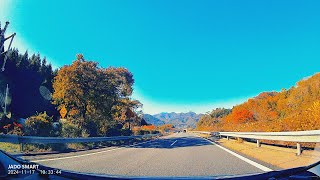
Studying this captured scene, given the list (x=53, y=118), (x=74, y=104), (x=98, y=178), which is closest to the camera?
(x=98, y=178)

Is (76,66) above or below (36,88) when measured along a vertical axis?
above

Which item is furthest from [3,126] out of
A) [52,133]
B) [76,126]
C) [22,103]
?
[76,126]

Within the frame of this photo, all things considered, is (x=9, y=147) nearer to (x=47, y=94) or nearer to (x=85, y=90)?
(x=47, y=94)

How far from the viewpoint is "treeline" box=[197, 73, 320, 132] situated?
326 inches

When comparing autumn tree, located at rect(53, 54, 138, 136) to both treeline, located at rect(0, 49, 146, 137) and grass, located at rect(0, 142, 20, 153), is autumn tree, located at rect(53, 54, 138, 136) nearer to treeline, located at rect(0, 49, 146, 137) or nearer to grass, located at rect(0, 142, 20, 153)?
treeline, located at rect(0, 49, 146, 137)

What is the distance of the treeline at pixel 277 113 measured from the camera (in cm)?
829

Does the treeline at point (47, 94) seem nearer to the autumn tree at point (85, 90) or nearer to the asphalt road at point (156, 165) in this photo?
the autumn tree at point (85, 90)

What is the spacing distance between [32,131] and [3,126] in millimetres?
2028

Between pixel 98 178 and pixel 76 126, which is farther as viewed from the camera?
pixel 76 126

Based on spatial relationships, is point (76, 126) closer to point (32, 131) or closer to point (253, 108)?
point (32, 131)

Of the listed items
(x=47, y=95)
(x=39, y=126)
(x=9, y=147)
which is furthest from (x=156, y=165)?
(x=39, y=126)

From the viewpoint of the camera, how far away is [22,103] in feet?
14.7

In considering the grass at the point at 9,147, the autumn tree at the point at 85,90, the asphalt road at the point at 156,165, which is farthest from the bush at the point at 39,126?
the autumn tree at the point at 85,90

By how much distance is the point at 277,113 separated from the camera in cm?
5662
